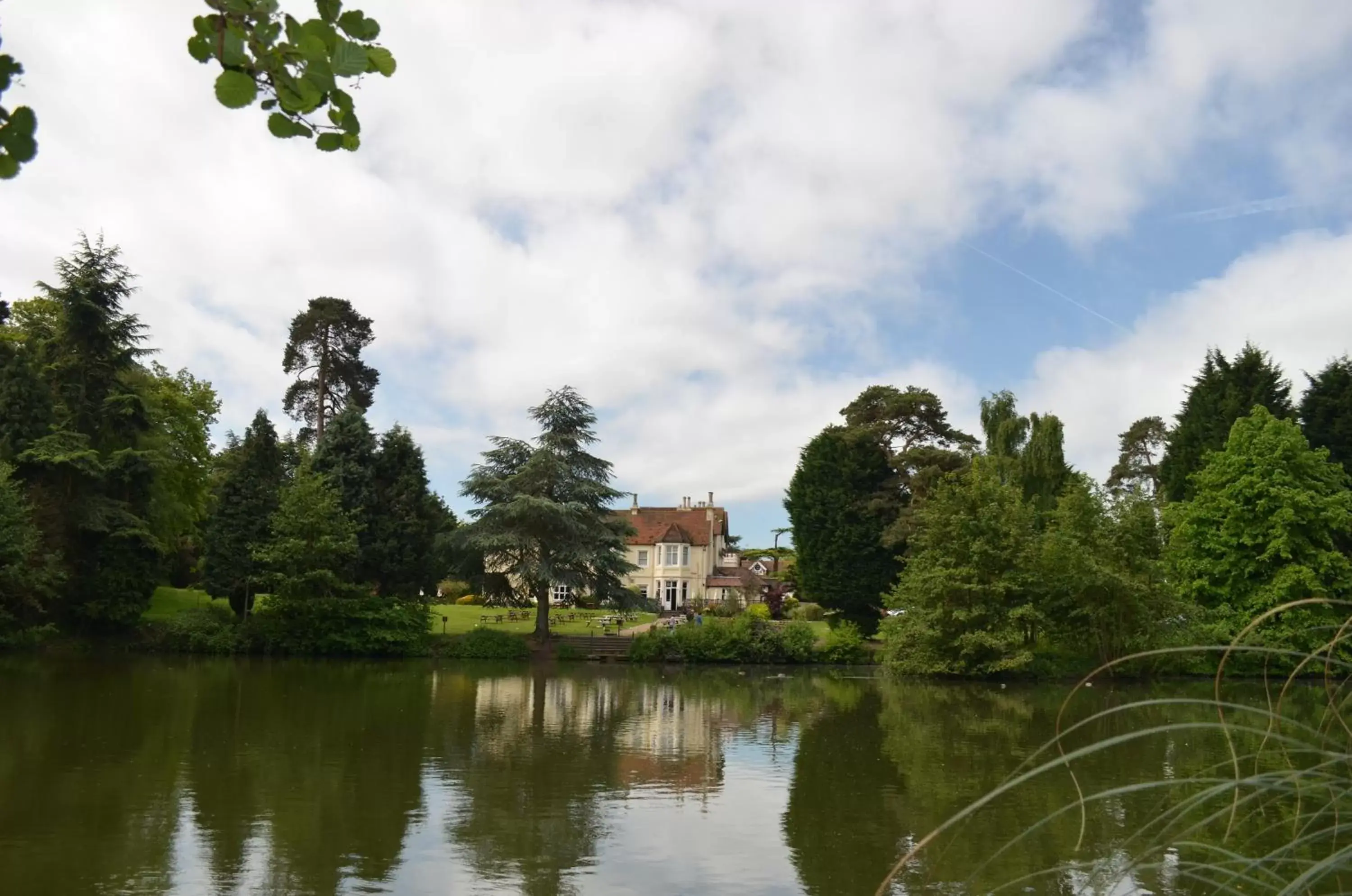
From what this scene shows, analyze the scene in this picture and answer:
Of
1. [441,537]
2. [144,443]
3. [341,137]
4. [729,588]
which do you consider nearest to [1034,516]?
[441,537]

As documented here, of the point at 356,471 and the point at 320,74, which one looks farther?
the point at 356,471

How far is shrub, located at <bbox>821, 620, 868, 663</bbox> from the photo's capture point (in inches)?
1405

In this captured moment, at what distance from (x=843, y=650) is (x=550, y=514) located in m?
11.4

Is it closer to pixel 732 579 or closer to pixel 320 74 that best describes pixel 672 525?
pixel 732 579

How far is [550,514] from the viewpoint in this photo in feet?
118

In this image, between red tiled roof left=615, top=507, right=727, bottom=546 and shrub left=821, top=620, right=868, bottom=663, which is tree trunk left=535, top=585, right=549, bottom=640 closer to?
shrub left=821, top=620, right=868, bottom=663

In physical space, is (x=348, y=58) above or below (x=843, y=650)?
above

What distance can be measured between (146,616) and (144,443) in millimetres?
6049

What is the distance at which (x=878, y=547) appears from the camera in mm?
40125

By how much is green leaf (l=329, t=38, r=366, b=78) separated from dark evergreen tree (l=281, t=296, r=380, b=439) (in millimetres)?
50488

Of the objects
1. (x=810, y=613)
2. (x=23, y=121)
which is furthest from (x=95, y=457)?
(x=23, y=121)

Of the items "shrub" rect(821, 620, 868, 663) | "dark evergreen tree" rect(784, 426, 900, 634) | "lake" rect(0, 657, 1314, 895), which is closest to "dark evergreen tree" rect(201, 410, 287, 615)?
"lake" rect(0, 657, 1314, 895)

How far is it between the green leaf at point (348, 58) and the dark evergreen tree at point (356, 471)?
34.8 metres

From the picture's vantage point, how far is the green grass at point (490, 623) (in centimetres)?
3894
